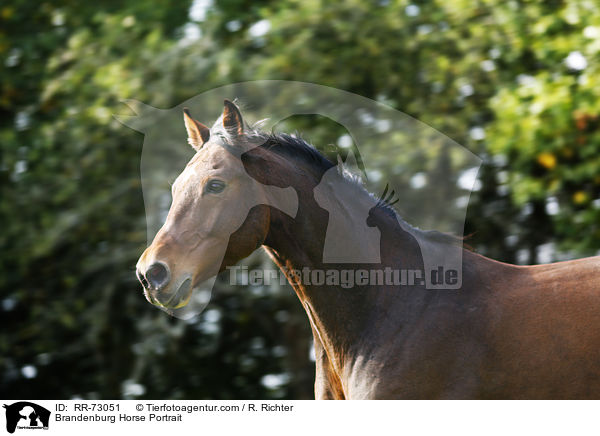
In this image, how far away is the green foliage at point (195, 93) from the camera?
5.74 meters

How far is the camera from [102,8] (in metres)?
7.21

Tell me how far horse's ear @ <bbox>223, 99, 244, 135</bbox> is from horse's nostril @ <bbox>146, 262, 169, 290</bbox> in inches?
24.0

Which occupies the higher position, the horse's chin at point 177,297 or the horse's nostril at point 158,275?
the horse's nostril at point 158,275

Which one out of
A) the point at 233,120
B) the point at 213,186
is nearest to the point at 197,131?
the point at 233,120

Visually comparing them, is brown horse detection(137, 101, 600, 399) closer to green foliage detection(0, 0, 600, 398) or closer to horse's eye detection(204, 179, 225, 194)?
horse's eye detection(204, 179, 225, 194)

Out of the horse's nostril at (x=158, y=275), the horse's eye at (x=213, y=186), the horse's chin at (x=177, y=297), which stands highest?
the horse's eye at (x=213, y=186)

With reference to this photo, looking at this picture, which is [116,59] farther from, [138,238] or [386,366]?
[386,366]

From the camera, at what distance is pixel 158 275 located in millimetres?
2426

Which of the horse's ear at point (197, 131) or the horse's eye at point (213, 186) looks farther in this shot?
the horse's ear at point (197, 131)

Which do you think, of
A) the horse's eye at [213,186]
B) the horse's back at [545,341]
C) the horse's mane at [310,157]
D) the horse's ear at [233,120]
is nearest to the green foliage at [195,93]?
the horse's mane at [310,157]
